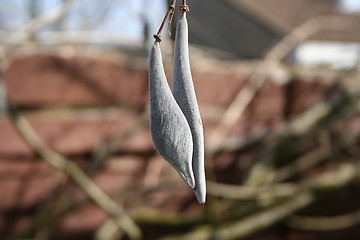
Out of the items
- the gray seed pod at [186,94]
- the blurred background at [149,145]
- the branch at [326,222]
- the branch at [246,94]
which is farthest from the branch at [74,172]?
the gray seed pod at [186,94]

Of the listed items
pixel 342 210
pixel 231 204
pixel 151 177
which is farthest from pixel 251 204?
pixel 342 210

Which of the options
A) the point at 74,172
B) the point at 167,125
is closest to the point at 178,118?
the point at 167,125

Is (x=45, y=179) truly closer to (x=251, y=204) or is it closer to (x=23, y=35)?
(x=23, y=35)

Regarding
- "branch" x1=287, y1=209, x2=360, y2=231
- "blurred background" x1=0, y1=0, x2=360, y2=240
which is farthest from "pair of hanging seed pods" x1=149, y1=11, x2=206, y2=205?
"branch" x1=287, y1=209, x2=360, y2=231

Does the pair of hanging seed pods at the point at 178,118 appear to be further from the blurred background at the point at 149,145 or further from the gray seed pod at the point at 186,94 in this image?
the blurred background at the point at 149,145

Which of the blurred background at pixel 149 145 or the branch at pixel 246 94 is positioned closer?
the blurred background at pixel 149 145

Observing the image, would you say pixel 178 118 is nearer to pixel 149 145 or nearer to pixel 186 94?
pixel 186 94

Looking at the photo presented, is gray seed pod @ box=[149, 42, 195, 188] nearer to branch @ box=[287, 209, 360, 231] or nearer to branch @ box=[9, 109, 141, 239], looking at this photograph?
branch @ box=[9, 109, 141, 239]
